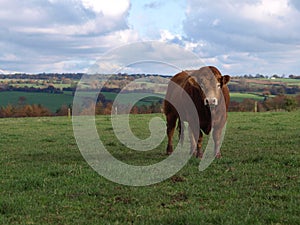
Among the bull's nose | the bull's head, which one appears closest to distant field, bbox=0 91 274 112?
the bull's head

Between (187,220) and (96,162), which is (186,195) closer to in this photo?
(187,220)

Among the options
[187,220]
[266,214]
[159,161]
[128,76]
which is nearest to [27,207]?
[187,220]

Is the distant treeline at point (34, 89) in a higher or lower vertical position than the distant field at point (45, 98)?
higher

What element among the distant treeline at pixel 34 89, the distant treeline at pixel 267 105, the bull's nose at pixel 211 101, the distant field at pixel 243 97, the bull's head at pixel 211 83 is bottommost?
the distant treeline at pixel 267 105

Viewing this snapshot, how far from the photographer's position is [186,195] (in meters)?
7.35

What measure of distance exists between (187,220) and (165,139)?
37.3ft

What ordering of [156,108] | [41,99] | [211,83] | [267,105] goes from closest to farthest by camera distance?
[211,83] → [156,108] → [267,105] → [41,99]

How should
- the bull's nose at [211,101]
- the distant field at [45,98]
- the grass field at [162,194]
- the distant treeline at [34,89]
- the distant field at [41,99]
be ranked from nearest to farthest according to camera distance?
the grass field at [162,194]
the bull's nose at [211,101]
the distant field at [45,98]
the distant field at [41,99]
the distant treeline at [34,89]

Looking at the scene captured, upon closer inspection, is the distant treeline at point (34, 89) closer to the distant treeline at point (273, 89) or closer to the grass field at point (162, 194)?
the distant treeline at point (273, 89)

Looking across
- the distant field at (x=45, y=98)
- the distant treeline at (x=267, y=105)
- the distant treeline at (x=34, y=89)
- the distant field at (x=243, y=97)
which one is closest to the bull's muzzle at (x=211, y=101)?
the distant field at (x=243, y=97)

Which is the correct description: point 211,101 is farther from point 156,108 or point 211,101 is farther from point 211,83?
point 156,108

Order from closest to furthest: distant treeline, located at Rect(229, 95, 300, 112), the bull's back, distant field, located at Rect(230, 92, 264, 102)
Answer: the bull's back → distant field, located at Rect(230, 92, 264, 102) → distant treeline, located at Rect(229, 95, 300, 112)

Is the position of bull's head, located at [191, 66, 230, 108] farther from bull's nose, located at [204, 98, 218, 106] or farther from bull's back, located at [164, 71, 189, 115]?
bull's back, located at [164, 71, 189, 115]

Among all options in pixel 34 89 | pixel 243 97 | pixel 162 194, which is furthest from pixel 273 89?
pixel 162 194
